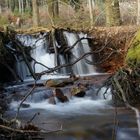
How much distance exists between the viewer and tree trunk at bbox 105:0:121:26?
20.9m

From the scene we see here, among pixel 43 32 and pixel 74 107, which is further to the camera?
pixel 43 32

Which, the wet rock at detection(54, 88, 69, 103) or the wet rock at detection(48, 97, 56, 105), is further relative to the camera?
the wet rock at detection(54, 88, 69, 103)

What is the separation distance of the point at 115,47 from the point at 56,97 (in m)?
6.25

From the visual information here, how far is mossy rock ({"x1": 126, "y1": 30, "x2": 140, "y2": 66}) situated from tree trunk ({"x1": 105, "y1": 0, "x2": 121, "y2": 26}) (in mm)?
7619

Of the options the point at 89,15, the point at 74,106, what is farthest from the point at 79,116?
the point at 89,15

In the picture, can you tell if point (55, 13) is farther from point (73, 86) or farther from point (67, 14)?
point (73, 86)

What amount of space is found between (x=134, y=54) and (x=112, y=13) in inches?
342

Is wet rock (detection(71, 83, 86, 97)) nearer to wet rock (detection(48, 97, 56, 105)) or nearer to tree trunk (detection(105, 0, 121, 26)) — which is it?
wet rock (detection(48, 97, 56, 105))

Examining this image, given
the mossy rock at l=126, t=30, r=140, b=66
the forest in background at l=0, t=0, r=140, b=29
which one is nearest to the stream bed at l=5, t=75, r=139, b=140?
the mossy rock at l=126, t=30, r=140, b=66

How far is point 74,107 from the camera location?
444 inches

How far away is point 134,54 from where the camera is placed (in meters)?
12.5

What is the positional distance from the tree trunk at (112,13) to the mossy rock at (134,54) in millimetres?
7619

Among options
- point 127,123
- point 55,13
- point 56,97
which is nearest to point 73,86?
point 56,97

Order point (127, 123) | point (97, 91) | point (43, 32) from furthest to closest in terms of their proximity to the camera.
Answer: point (43, 32) < point (97, 91) < point (127, 123)
